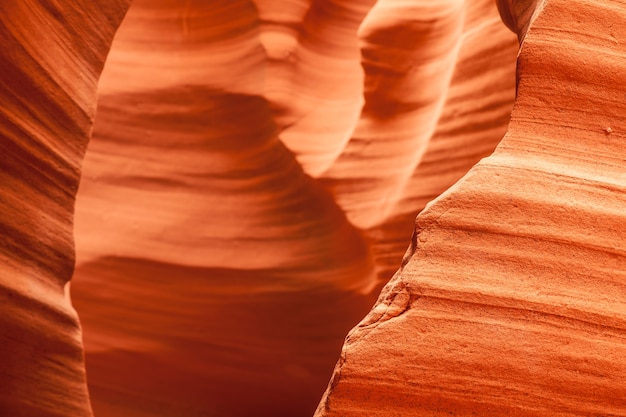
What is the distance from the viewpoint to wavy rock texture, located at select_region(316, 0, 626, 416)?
4.16 ft

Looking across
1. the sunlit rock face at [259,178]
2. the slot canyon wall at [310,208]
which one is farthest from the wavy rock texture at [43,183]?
the sunlit rock face at [259,178]

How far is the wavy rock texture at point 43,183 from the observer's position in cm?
205

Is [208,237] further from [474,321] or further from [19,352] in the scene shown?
[474,321]

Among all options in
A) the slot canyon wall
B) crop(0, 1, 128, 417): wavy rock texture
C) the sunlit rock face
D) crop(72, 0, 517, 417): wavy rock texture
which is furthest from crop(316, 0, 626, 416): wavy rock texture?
crop(72, 0, 517, 417): wavy rock texture

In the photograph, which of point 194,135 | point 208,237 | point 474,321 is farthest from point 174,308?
point 474,321

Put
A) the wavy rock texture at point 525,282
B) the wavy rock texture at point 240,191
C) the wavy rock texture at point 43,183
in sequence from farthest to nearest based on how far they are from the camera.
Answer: the wavy rock texture at point 240,191
the wavy rock texture at point 43,183
the wavy rock texture at point 525,282

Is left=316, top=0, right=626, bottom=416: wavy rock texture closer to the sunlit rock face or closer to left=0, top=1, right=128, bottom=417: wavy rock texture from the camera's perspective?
left=0, top=1, right=128, bottom=417: wavy rock texture

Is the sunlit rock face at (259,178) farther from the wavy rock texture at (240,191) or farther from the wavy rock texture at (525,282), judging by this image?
the wavy rock texture at (525,282)

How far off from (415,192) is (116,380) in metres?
1.64

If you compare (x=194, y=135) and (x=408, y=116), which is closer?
(x=408, y=116)

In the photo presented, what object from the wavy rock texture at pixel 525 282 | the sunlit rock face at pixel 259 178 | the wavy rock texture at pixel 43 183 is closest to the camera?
the wavy rock texture at pixel 525 282

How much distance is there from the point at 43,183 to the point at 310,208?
1.37m

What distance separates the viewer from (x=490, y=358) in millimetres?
1275

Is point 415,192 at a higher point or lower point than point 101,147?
lower
